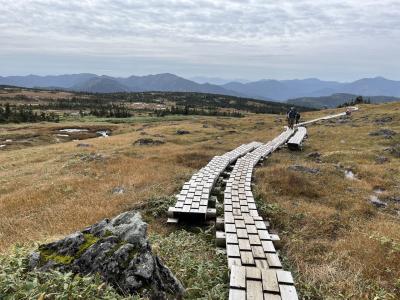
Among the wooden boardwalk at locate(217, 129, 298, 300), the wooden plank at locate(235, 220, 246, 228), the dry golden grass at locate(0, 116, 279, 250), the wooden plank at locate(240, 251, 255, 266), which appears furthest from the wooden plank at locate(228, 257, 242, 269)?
the dry golden grass at locate(0, 116, 279, 250)

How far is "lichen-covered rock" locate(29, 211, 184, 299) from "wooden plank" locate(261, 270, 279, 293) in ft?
6.15

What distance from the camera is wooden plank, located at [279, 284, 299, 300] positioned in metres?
7.67

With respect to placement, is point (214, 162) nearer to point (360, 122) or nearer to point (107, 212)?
point (107, 212)

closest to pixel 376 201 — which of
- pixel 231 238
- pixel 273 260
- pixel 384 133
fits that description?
pixel 231 238

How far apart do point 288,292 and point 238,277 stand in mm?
1141

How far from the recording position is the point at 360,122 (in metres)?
55.1

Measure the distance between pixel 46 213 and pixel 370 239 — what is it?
1260 cm

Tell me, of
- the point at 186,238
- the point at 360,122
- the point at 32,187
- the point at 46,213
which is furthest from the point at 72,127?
the point at 186,238

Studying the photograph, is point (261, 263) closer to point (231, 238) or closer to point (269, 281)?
point (269, 281)

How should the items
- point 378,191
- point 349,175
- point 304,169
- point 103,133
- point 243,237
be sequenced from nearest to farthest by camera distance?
1. point 243,237
2. point 378,191
3. point 304,169
4. point 349,175
5. point 103,133

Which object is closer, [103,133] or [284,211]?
[284,211]

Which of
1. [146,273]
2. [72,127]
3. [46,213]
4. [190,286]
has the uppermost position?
[146,273]

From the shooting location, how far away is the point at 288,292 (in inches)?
308

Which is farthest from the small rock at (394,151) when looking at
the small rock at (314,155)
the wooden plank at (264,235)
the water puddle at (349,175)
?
the wooden plank at (264,235)
